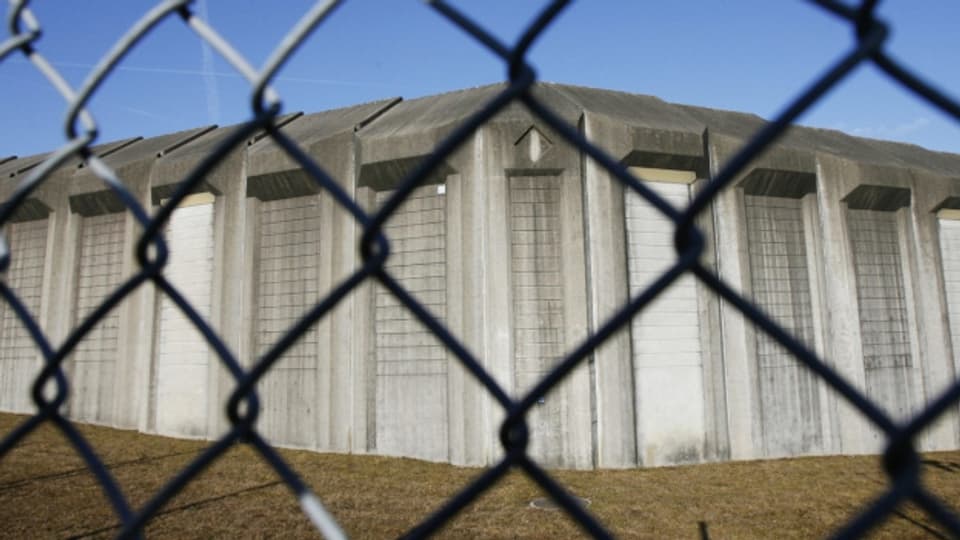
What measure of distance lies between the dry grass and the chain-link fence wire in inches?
206

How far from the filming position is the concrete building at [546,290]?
8.80 m

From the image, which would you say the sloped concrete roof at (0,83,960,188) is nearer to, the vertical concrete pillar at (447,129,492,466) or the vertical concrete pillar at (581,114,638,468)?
the vertical concrete pillar at (581,114,638,468)

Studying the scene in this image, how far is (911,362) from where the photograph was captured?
35.0 feet

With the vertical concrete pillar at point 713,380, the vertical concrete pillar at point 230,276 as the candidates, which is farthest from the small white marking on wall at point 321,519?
the vertical concrete pillar at point 230,276

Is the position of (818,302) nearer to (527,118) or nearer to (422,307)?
(527,118)

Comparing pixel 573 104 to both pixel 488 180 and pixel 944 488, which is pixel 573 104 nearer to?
pixel 488 180

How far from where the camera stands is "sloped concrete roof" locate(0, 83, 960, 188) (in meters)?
9.58

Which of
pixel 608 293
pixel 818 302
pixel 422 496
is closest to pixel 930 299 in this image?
pixel 818 302

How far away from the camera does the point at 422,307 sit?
820 millimetres

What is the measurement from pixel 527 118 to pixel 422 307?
870cm

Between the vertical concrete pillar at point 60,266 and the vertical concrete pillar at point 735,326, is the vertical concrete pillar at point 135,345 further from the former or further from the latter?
the vertical concrete pillar at point 735,326

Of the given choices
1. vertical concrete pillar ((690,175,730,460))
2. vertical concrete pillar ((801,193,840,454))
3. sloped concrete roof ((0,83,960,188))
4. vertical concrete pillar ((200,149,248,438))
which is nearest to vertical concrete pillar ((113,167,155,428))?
sloped concrete roof ((0,83,960,188))

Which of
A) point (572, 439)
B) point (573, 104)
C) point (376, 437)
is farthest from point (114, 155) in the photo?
point (572, 439)

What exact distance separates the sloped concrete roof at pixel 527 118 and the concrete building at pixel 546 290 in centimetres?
9
